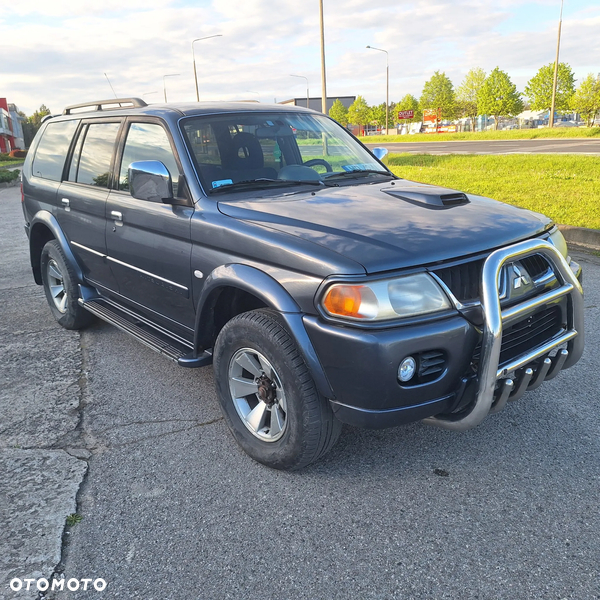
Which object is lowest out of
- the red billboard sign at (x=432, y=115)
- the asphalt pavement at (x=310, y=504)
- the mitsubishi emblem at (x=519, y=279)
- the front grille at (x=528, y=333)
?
the asphalt pavement at (x=310, y=504)

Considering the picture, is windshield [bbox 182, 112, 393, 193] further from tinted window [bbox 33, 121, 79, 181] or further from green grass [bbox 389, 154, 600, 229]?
green grass [bbox 389, 154, 600, 229]

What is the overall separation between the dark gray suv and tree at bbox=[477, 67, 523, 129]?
55126mm

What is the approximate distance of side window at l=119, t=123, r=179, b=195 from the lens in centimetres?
341

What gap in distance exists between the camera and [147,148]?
3.65 meters

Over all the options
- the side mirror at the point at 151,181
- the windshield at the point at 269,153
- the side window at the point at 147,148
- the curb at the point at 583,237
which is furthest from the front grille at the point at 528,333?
the curb at the point at 583,237

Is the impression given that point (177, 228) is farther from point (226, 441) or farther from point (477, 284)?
point (477, 284)

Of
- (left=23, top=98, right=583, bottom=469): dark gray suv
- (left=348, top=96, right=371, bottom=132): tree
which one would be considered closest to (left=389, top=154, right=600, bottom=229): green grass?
(left=23, top=98, right=583, bottom=469): dark gray suv

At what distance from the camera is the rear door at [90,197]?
404 cm

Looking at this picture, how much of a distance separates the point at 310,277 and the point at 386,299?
34 centimetres

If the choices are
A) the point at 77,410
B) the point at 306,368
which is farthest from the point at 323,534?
the point at 77,410

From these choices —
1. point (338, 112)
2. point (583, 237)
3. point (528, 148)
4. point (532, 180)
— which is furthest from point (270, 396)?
point (338, 112)

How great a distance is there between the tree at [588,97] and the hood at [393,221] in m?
47.7

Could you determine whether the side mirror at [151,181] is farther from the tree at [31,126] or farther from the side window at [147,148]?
the tree at [31,126]

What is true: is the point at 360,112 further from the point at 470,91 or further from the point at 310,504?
the point at 310,504
